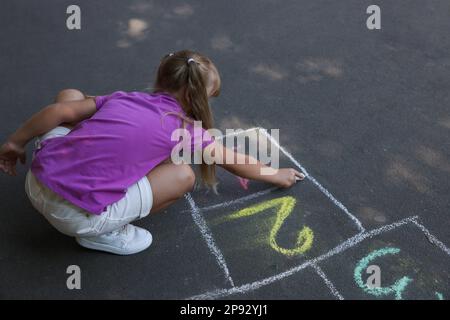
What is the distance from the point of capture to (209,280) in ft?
6.46

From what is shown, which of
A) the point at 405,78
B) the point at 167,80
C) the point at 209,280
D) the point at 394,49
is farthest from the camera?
the point at 394,49

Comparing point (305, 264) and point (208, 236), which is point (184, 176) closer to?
point (208, 236)

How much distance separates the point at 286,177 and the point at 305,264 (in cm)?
46

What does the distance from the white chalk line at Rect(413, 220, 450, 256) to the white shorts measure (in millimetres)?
1224

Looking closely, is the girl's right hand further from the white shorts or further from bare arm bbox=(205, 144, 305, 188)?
the white shorts

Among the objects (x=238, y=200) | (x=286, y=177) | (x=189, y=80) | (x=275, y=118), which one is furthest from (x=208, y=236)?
(x=275, y=118)

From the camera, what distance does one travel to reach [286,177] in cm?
231

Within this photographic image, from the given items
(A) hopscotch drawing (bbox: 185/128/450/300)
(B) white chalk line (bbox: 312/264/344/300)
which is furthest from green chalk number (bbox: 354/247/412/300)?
(B) white chalk line (bbox: 312/264/344/300)

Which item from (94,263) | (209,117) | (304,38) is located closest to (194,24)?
(304,38)

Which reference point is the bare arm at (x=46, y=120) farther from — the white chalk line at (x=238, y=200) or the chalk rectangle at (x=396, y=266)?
the chalk rectangle at (x=396, y=266)

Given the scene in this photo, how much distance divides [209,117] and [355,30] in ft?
6.78

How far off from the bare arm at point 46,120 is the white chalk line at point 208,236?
0.64 m

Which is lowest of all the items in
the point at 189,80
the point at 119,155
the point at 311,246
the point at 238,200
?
the point at 311,246

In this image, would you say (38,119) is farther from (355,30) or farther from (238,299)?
(355,30)
